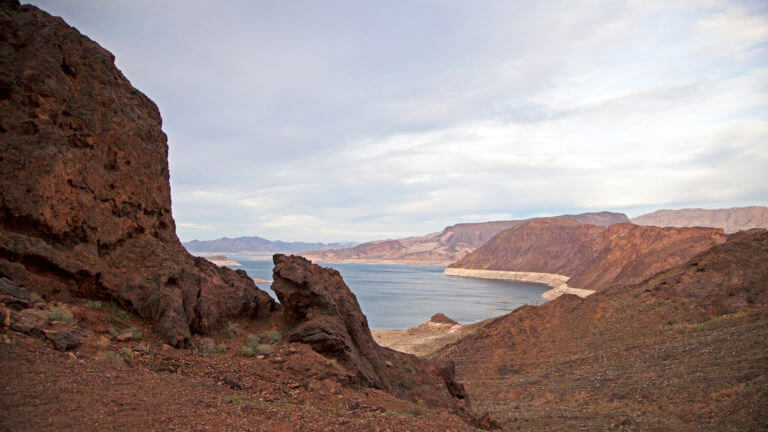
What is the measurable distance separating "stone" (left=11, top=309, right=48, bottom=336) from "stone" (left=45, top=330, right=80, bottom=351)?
0.55 ft

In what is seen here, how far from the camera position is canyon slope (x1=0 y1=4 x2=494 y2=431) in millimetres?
6719

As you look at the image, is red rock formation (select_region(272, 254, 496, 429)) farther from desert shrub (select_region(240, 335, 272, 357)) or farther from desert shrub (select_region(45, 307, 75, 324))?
→ desert shrub (select_region(45, 307, 75, 324))

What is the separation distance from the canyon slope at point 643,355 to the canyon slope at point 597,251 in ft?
163

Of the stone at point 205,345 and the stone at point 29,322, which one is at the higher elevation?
the stone at point 29,322

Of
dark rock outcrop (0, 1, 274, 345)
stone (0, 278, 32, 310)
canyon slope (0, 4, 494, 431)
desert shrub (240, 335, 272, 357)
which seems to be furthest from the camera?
desert shrub (240, 335, 272, 357)

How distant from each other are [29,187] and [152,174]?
2964mm

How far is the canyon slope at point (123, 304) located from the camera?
672cm

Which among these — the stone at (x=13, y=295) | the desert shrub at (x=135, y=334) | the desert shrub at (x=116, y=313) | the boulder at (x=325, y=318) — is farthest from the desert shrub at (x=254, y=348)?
the stone at (x=13, y=295)

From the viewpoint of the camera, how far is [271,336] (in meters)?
11.1

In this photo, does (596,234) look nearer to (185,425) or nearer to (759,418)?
(759,418)

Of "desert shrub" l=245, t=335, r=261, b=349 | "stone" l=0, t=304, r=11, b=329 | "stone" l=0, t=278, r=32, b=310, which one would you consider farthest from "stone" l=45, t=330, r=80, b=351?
"desert shrub" l=245, t=335, r=261, b=349

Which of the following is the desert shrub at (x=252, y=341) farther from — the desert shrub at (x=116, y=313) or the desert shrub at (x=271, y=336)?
the desert shrub at (x=116, y=313)

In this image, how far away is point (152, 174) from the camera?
11953 mm

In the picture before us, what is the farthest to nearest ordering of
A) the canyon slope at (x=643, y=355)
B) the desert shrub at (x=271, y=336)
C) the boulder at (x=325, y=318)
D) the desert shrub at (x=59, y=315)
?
the canyon slope at (x=643, y=355) → the boulder at (x=325, y=318) → the desert shrub at (x=271, y=336) → the desert shrub at (x=59, y=315)
